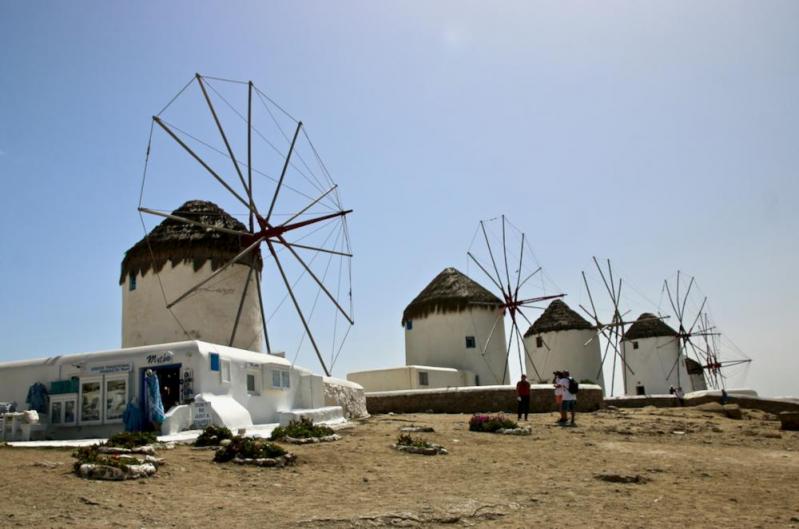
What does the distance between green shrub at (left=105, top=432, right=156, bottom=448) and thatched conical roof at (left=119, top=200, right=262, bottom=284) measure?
35.1 ft

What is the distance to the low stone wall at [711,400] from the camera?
33281 millimetres

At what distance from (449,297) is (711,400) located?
13636 millimetres

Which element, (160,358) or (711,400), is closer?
(160,358)

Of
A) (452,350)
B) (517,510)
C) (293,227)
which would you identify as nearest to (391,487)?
(517,510)

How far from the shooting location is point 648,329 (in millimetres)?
47312

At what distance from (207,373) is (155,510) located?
28.3 feet

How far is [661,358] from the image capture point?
46594 mm

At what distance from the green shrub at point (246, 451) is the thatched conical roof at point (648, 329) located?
128 ft

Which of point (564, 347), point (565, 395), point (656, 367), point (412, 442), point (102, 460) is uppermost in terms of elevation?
point (564, 347)

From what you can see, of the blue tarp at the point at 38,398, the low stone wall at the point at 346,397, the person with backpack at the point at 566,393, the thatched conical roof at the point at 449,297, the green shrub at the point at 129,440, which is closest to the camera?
the green shrub at the point at 129,440

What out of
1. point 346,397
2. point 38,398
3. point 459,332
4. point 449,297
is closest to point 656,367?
point 459,332

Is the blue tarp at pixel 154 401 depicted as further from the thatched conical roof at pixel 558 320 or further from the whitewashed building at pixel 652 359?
the whitewashed building at pixel 652 359

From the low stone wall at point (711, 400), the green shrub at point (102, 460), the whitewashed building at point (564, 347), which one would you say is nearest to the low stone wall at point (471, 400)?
the low stone wall at point (711, 400)

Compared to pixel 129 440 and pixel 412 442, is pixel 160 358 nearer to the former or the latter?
pixel 129 440
